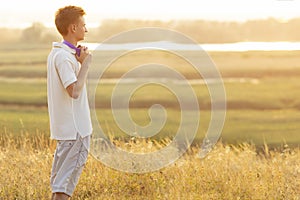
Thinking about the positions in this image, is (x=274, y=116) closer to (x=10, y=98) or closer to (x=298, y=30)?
(x=10, y=98)

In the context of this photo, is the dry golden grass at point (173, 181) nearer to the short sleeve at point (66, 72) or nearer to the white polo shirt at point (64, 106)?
the white polo shirt at point (64, 106)

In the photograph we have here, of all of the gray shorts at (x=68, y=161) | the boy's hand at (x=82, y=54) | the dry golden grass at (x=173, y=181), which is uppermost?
the boy's hand at (x=82, y=54)

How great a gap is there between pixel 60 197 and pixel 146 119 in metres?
22.2

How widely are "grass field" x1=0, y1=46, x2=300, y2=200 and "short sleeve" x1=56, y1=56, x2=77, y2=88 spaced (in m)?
1.67

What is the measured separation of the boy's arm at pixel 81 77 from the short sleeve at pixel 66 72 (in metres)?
0.03

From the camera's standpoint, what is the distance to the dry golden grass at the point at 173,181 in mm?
6316

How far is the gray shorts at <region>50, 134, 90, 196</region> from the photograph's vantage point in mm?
5094

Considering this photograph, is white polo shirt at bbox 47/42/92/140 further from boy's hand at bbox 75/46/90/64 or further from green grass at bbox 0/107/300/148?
green grass at bbox 0/107/300/148

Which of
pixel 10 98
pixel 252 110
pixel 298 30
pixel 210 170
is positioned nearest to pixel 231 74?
pixel 298 30

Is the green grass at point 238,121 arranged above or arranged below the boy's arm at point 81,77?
below

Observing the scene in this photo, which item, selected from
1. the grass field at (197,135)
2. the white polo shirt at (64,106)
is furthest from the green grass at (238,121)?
the white polo shirt at (64,106)

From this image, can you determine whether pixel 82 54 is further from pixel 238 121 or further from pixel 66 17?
pixel 238 121

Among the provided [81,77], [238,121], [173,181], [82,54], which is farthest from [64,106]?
[238,121]

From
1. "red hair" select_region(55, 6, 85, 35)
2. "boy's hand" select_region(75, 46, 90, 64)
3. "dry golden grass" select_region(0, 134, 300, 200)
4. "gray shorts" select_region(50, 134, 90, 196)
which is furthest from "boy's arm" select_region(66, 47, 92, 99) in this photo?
"dry golden grass" select_region(0, 134, 300, 200)
